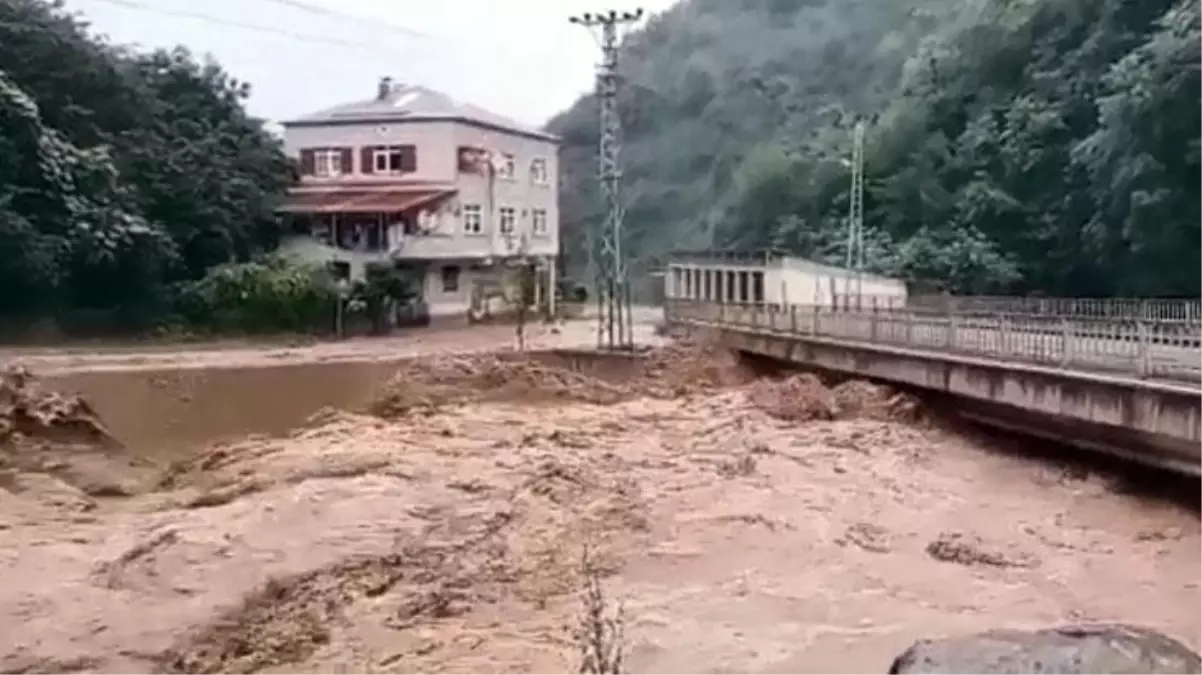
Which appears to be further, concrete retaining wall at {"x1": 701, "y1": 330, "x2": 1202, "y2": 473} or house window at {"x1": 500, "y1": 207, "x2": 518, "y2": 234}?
house window at {"x1": 500, "y1": 207, "x2": 518, "y2": 234}

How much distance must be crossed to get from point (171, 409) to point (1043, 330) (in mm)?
18171

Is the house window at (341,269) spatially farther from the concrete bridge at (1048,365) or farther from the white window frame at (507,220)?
the concrete bridge at (1048,365)

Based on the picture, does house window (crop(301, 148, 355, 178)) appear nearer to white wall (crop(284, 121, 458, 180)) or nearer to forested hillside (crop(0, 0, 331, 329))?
white wall (crop(284, 121, 458, 180))

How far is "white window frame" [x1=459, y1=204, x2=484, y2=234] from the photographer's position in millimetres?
47594

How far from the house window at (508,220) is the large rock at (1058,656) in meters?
45.0

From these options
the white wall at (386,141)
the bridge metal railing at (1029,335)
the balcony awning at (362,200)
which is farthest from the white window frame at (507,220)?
the bridge metal railing at (1029,335)

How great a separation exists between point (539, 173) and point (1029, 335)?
114 feet

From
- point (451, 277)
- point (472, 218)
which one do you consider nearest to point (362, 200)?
point (472, 218)

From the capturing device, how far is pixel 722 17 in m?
83.4

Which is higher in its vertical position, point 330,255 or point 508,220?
point 508,220

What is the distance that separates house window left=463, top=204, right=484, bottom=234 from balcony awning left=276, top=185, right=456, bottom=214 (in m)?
1.31

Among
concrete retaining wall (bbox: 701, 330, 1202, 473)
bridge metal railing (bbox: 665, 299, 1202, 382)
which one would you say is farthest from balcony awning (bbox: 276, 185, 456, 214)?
concrete retaining wall (bbox: 701, 330, 1202, 473)

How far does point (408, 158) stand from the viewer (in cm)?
4722

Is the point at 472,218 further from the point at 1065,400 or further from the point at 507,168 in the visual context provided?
the point at 1065,400
